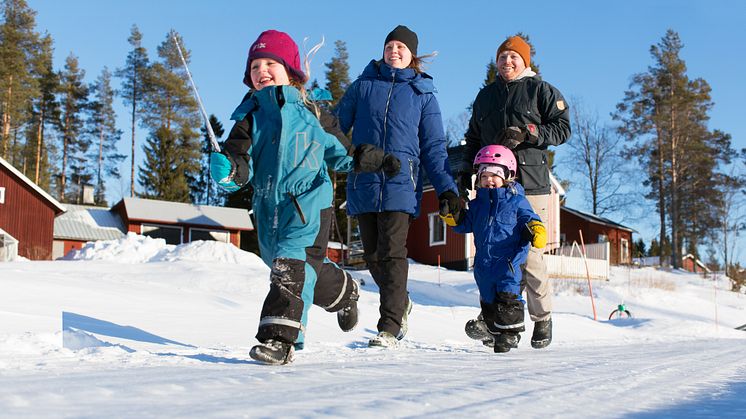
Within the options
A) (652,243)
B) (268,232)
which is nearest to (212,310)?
(268,232)

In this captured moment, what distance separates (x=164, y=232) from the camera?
35812mm

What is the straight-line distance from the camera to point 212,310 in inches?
216

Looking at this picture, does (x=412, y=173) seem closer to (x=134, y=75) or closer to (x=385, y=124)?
(x=385, y=124)

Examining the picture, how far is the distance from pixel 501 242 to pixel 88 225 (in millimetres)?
35158

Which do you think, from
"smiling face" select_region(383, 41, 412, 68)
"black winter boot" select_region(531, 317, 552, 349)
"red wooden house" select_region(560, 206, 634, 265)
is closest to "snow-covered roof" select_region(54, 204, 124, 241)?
"red wooden house" select_region(560, 206, 634, 265)

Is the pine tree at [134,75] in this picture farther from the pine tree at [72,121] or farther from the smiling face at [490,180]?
the smiling face at [490,180]

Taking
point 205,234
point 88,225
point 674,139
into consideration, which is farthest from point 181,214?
point 674,139

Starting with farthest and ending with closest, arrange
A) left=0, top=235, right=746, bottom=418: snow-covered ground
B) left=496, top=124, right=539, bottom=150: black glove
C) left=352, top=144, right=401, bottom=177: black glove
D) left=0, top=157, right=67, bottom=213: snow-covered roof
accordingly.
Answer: left=0, top=157, right=67, bottom=213: snow-covered roof
left=496, top=124, right=539, bottom=150: black glove
left=352, top=144, right=401, bottom=177: black glove
left=0, top=235, right=746, bottom=418: snow-covered ground

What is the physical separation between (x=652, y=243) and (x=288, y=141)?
54935 mm

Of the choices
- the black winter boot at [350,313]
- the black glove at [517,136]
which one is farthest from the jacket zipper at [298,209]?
the black glove at [517,136]

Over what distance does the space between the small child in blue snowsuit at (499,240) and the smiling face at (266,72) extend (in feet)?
4.70

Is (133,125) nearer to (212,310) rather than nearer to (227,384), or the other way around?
(212,310)

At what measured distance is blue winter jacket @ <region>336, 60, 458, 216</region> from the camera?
4.38 m

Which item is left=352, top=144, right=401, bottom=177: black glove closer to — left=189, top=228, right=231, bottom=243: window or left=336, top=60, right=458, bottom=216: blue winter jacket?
left=336, top=60, right=458, bottom=216: blue winter jacket
